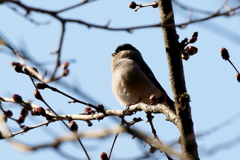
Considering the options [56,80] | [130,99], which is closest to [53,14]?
[56,80]

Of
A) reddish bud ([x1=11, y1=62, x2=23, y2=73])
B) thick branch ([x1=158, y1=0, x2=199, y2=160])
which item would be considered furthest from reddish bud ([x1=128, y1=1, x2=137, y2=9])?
reddish bud ([x1=11, y1=62, x2=23, y2=73])

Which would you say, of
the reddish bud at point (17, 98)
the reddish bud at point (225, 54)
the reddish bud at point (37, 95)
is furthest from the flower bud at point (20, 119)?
the reddish bud at point (225, 54)

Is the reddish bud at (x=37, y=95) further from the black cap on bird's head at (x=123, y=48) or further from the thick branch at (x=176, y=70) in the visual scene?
the black cap on bird's head at (x=123, y=48)

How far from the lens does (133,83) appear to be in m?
5.54

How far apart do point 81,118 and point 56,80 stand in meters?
1.62

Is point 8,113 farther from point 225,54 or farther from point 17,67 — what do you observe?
point 225,54

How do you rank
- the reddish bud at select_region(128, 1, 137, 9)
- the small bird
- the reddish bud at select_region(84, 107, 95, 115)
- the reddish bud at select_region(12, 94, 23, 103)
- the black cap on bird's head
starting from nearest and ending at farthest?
the reddish bud at select_region(12, 94, 23, 103), the reddish bud at select_region(84, 107, 95, 115), the reddish bud at select_region(128, 1, 137, 9), the small bird, the black cap on bird's head

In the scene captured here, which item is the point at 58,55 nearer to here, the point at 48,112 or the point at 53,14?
the point at 53,14

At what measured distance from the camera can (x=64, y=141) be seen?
1756mm

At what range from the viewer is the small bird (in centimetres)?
553

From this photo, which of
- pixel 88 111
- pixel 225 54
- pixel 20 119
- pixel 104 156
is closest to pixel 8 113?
pixel 20 119

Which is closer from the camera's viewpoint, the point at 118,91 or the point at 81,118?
the point at 81,118

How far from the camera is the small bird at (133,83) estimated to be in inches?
218

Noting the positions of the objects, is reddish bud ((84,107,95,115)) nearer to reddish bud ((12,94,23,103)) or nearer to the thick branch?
reddish bud ((12,94,23,103))
